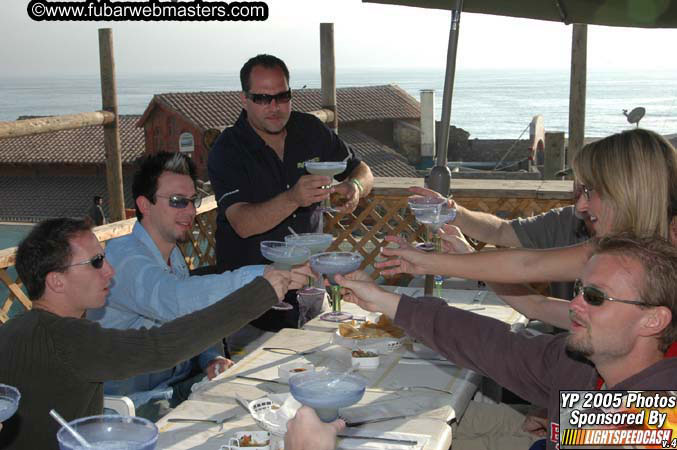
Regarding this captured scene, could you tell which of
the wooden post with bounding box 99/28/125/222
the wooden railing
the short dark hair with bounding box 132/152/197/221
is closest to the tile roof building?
the wooden railing

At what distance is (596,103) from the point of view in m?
173

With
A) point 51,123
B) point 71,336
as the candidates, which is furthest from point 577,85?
point 71,336

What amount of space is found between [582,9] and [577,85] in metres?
2.44

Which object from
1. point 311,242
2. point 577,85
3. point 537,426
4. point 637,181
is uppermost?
point 577,85

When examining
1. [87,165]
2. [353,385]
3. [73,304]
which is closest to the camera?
[353,385]

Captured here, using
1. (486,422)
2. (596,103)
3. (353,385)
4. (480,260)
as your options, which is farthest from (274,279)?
(596,103)

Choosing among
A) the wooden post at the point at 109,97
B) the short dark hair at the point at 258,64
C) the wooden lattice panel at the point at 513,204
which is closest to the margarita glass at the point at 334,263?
the short dark hair at the point at 258,64

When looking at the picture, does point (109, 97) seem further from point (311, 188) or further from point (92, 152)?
point (92, 152)

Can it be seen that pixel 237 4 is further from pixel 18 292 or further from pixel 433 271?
pixel 433 271

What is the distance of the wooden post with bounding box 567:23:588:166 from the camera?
6.48m

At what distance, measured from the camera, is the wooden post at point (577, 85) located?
648cm

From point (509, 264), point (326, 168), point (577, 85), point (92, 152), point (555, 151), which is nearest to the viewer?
point (509, 264)

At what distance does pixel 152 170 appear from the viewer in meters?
3.01

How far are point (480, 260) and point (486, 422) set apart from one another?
73 centimetres
